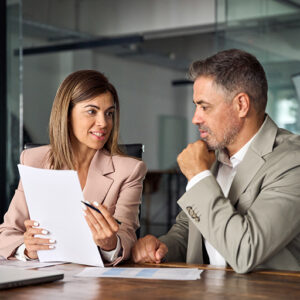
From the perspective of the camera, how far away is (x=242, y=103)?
72.4 inches

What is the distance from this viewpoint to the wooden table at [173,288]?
1.27 m

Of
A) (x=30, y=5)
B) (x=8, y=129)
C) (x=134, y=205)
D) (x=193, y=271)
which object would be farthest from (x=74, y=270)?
(x=30, y=5)

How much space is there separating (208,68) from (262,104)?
0.22 m

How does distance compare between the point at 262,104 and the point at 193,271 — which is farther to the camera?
the point at 262,104

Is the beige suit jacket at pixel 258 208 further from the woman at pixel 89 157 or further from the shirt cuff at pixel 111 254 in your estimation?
the woman at pixel 89 157

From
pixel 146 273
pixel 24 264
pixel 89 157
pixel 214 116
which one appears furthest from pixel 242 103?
pixel 24 264

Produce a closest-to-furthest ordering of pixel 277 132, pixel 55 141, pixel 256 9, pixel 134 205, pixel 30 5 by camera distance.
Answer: pixel 277 132
pixel 134 205
pixel 55 141
pixel 256 9
pixel 30 5

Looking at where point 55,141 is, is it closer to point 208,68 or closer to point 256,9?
point 208,68

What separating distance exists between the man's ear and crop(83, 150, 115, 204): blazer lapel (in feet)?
1.86

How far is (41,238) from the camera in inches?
71.2

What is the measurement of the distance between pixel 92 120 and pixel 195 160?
2.06 feet

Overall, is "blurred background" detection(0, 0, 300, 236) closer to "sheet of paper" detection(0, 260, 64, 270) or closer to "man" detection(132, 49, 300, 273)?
"man" detection(132, 49, 300, 273)

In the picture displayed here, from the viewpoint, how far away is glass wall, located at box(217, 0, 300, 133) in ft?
13.9

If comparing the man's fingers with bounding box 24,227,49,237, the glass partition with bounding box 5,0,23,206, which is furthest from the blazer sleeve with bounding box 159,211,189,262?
the glass partition with bounding box 5,0,23,206
